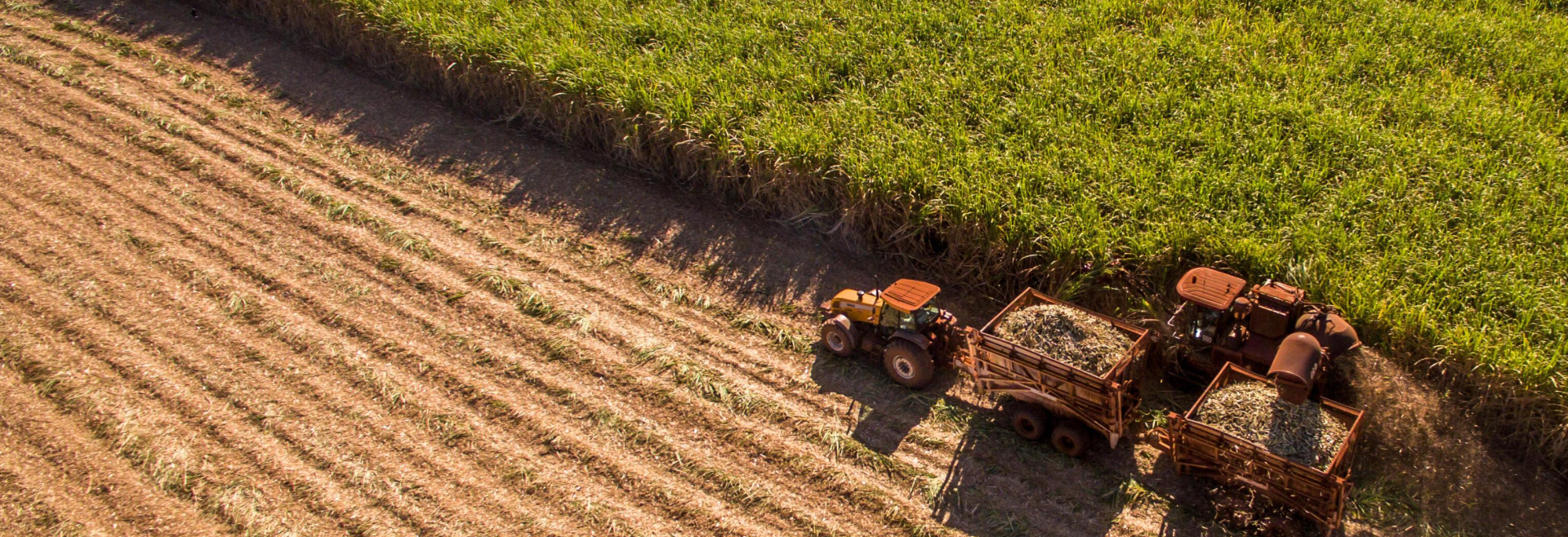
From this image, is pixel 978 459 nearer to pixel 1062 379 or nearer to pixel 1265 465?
pixel 1062 379

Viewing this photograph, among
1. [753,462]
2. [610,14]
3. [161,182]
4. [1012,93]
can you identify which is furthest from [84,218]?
[1012,93]

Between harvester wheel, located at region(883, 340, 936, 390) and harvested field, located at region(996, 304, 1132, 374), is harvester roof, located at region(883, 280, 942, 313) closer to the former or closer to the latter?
harvester wheel, located at region(883, 340, 936, 390)

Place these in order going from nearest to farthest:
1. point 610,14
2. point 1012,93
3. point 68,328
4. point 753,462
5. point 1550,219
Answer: point 753,462 → point 1550,219 → point 68,328 → point 1012,93 → point 610,14

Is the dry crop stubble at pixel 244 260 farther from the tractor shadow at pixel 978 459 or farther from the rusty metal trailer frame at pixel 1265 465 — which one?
the rusty metal trailer frame at pixel 1265 465

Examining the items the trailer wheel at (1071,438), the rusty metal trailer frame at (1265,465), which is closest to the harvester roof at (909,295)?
the trailer wheel at (1071,438)

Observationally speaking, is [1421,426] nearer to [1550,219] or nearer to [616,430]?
[1550,219]
